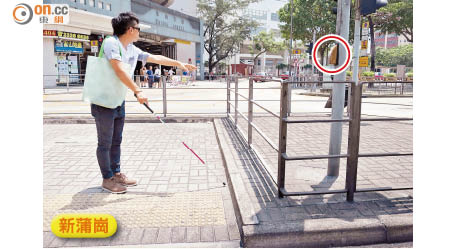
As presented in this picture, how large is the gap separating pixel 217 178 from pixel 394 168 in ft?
7.54

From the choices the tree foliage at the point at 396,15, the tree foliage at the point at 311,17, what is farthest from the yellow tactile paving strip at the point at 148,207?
the tree foliage at the point at 311,17

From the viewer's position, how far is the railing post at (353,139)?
10.2ft

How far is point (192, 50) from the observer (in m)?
41.1

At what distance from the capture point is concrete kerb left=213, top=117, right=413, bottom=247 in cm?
267

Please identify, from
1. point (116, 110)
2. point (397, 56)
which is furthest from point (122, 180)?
point (397, 56)

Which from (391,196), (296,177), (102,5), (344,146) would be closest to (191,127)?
(344,146)

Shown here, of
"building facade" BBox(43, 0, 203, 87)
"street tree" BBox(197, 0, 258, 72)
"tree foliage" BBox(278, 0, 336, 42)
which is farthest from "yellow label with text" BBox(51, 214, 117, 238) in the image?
"street tree" BBox(197, 0, 258, 72)

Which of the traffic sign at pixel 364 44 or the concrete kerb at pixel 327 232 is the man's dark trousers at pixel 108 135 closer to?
the concrete kerb at pixel 327 232

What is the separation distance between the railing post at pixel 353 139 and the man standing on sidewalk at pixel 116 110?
2.04 m

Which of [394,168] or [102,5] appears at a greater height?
[102,5]

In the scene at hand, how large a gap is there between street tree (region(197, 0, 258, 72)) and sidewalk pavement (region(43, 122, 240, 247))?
4024 cm

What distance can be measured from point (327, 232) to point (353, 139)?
96 cm

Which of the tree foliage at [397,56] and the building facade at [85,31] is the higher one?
the tree foliage at [397,56]

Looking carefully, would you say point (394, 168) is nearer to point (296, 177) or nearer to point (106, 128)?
point (296, 177)
